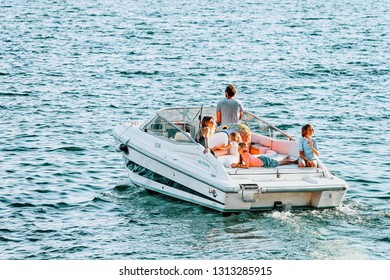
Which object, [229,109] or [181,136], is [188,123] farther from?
A: [181,136]

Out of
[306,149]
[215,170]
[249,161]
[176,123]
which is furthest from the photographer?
[176,123]

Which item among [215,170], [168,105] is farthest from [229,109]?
[168,105]

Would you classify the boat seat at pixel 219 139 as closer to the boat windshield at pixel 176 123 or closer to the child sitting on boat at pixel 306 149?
the boat windshield at pixel 176 123

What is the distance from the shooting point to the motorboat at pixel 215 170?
1540cm

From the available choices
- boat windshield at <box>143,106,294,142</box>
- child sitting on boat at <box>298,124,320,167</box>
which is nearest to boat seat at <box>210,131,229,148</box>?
boat windshield at <box>143,106,294,142</box>

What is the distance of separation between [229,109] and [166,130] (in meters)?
1.25

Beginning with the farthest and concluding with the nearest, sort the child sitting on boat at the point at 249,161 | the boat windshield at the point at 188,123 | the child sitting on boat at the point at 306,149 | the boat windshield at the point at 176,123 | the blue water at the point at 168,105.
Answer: the boat windshield at the point at 188,123, the boat windshield at the point at 176,123, the child sitting on boat at the point at 306,149, the child sitting on boat at the point at 249,161, the blue water at the point at 168,105

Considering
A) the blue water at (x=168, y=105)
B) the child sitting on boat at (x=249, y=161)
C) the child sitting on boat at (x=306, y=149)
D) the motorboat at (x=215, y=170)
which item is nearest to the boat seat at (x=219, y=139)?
the motorboat at (x=215, y=170)

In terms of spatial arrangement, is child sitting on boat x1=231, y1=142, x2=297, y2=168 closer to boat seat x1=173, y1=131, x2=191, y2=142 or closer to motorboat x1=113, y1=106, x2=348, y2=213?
motorboat x1=113, y1=106, x2=348, y2=213

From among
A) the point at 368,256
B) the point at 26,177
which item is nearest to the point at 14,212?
the point at 26,177

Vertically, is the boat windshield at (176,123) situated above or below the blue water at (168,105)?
above

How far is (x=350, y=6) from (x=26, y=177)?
2242 inches

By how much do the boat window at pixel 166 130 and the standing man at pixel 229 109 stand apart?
2.64ft

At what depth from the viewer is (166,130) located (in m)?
17.3
